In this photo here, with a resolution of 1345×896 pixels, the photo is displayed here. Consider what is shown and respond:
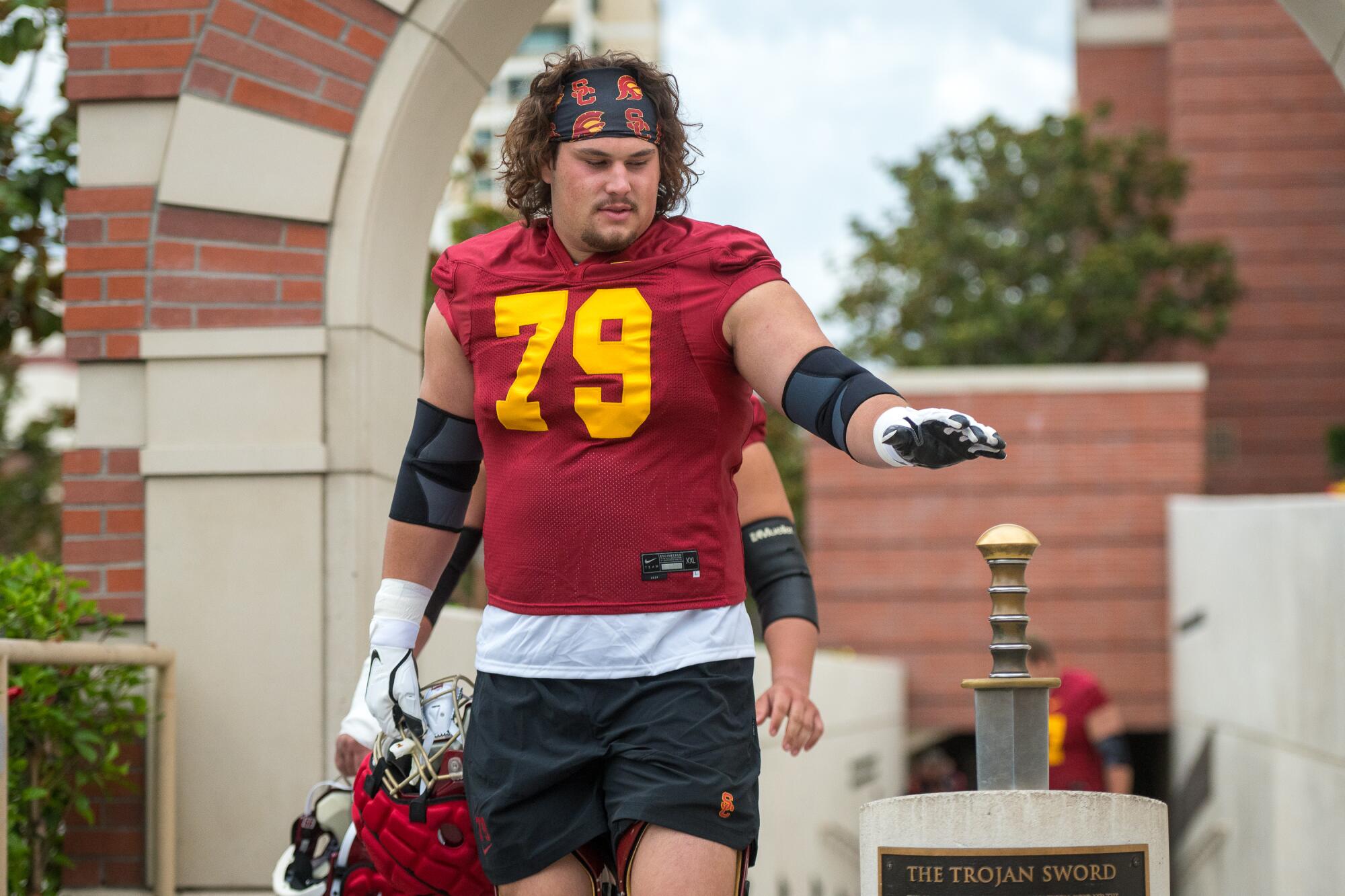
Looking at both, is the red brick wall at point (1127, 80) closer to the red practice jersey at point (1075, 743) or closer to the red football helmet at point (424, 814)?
the red practice jersey at point (1075, 743)

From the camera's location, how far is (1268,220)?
25391 millimetres

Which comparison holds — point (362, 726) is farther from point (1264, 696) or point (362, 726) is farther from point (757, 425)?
point (1264, 696)

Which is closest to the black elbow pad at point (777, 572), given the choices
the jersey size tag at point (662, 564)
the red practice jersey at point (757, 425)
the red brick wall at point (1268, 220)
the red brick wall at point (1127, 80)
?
the red practice jersey at point (757, 425)

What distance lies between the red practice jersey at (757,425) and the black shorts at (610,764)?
27.8 inches

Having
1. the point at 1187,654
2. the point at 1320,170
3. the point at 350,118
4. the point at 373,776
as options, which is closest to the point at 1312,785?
the point at 1187,654

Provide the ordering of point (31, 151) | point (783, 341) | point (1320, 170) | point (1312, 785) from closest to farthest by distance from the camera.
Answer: point (783, 341) → point (31, 151) → point (1312, 785) → point (1320, 170)

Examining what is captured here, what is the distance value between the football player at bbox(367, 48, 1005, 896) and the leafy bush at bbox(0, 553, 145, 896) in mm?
1812

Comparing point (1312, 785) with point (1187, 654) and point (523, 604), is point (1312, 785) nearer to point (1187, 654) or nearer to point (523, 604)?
point (1187, 654)

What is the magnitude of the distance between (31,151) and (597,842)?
460 centimetres

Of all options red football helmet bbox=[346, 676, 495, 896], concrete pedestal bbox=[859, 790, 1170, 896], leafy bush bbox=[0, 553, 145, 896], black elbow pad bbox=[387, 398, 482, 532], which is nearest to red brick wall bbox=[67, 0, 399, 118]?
leafy bush bbox=[0, 553, 145, 896]

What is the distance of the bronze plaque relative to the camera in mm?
2654

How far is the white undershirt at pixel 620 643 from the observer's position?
8.18 ft

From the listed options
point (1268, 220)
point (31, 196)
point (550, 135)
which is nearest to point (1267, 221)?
point (1268, 220)

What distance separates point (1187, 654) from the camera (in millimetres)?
14844
